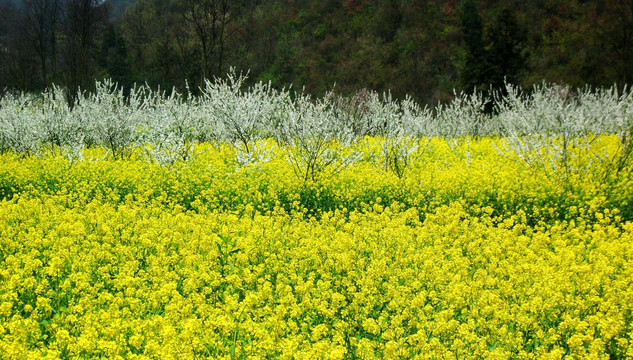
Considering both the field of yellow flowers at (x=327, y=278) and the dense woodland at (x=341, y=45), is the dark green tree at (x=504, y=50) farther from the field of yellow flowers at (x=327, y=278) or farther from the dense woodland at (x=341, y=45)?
→ the field of yellow flowers at (x=327, y=278)

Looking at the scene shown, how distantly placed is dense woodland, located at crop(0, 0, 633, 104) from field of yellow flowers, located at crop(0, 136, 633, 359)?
53.7ft

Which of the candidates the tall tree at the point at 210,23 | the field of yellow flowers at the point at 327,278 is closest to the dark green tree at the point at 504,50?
the tall tree at the point at 210,23

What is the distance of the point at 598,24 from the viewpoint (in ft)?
88.8

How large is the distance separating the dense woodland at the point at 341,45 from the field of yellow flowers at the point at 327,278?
16366 millimetres

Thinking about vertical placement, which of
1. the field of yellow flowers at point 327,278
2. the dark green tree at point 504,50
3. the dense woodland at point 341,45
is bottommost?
the field of yellow flowers at point 327,278

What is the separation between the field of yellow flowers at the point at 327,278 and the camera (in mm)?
4117

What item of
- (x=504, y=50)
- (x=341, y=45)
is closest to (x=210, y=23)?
(x=504, y=50)

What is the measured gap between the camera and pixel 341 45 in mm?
51125

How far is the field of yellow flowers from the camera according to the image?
13.5 ft

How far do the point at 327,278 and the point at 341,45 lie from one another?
4810 centimetres

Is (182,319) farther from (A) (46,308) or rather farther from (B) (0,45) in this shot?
(B) (0,45)

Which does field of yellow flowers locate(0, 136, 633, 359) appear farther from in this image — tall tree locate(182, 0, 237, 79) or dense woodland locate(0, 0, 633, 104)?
dense woodland locate(0, 0, 633, 104)

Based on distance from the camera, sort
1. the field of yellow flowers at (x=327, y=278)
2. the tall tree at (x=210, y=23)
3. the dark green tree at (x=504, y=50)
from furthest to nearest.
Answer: the dark green tree at (x=504, y=50) → the tall tree at (x=210, y=23) → the field of yellow flowers at (x=327, y=278)

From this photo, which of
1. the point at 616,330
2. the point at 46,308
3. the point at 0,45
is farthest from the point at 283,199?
the point at 0,45
